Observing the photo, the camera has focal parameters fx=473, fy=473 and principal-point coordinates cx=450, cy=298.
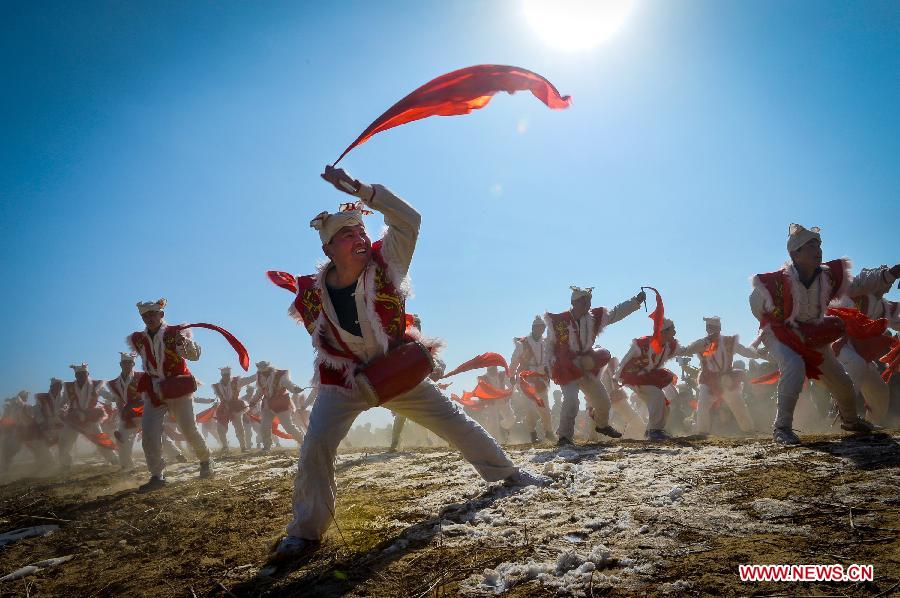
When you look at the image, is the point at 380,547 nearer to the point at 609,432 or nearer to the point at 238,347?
the point at 238,347

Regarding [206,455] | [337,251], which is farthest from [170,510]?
[337,251]

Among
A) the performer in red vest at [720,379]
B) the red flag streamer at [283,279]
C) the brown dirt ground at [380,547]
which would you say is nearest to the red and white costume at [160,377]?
the brown dirt ground at [380,547]

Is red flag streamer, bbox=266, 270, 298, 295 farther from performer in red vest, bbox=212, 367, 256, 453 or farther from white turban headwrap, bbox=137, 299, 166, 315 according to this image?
performer in red vest, bbox=212, 367, 256, 453

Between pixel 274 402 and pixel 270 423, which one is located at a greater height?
pixel 274 402

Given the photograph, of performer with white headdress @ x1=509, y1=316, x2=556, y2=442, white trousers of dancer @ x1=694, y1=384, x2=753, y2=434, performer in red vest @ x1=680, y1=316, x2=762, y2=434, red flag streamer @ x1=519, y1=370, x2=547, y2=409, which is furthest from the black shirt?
white trousers of dancer @ x1=694, y1=384, x2=753, y2=434

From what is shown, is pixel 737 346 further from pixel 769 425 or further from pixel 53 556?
pixel 53 556

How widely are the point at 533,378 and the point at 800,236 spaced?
6.40m

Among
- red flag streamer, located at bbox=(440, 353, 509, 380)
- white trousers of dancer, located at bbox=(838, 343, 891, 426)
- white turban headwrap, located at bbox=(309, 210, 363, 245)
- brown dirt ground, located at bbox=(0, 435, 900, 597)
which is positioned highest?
white turban headwrap, located at bbox=(309, 210, 363, 245)

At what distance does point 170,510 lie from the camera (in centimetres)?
452

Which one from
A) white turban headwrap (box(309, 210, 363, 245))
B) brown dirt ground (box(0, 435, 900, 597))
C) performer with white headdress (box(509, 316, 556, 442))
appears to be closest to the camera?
brown dirt ground (box(0, 435, 900, 597))

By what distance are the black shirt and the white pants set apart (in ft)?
14.8

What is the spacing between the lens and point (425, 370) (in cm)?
313

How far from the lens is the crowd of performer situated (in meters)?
3.08

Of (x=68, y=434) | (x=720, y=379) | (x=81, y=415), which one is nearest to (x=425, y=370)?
(x=720, y=379)
